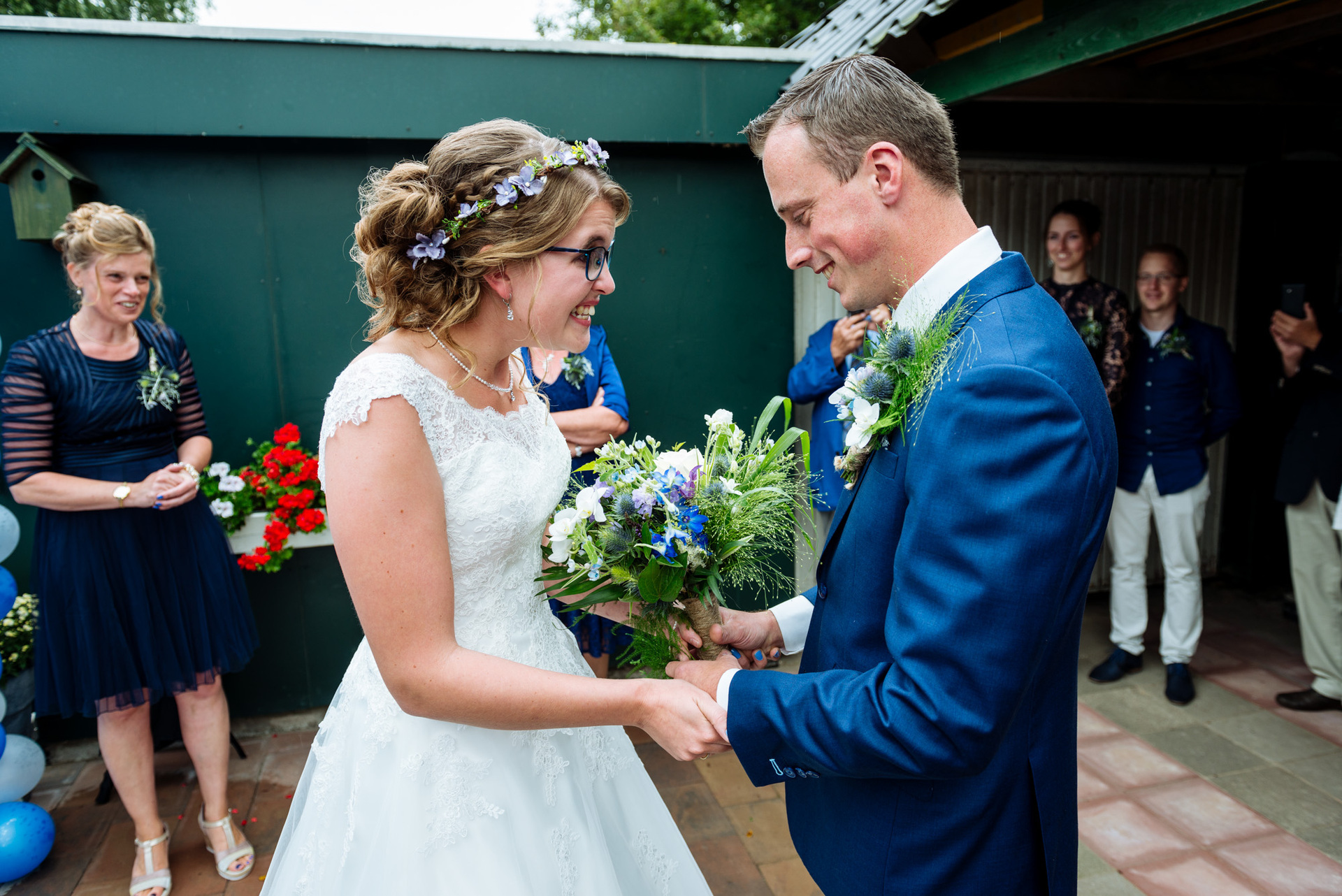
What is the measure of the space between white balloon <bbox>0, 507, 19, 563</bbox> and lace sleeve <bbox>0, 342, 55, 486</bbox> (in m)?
0.43

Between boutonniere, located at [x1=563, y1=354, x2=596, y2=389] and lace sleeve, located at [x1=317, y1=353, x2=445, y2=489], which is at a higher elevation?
lace sleeve, located at [x1=317, y1=353, x2=445, y2=489]

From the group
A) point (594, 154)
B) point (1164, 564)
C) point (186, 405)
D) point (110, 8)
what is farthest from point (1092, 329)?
point (110, 8)

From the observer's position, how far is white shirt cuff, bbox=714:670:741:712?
161cm

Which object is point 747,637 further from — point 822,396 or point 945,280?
point 822,396

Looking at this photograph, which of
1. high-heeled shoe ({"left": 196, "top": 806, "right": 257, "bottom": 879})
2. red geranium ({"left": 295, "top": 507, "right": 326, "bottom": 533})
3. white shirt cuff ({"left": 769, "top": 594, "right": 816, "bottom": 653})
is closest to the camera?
white shirt cuff ({"left": 769, "top": 594, "right": 816, "bottom": 653})

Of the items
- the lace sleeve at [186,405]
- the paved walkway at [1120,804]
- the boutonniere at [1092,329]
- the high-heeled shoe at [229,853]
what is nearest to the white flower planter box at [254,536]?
the lace sleeve at [186,405]

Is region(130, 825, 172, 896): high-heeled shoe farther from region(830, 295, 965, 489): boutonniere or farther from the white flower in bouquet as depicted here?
region(830, 295, 965, 489): boutonniere

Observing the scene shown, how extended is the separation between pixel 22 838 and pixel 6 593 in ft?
3.10

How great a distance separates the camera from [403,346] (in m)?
1.87

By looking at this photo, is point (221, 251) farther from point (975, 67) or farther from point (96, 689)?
point (975, 67)

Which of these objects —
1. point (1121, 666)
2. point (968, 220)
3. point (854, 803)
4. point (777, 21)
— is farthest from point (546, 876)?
point (777, 21)

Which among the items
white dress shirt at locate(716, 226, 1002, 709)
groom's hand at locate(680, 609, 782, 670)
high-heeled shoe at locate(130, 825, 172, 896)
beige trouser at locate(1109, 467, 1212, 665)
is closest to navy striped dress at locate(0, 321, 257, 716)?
high-heeled shoe at locate(130, 825, 172, 896)

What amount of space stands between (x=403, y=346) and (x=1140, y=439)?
4458mm

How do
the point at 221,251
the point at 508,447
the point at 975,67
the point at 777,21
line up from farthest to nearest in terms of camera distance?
the point at 777,21 → the point at 221,251 → the point at 975,67 → the point at 508,447
